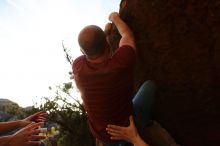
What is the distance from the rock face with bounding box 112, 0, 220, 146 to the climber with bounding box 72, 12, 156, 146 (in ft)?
2.63

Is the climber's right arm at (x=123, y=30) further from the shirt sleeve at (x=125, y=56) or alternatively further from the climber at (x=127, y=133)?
the climber at (x=127, y=133)

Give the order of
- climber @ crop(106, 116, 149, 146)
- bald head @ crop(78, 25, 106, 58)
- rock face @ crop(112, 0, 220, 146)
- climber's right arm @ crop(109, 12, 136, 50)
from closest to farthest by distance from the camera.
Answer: climber @ crop(106, 116, 149, 146) < bald head @ crop(78, 25, 106, 58) < climber's right arm @ crop(109, 12, 136, 50) < rock face @ crop(112, 0, 220, 146)

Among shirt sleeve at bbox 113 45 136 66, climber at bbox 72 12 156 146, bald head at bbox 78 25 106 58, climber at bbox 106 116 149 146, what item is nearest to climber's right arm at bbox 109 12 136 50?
climber at bbox 72 12 156 146

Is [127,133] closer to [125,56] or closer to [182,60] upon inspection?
[125,56]

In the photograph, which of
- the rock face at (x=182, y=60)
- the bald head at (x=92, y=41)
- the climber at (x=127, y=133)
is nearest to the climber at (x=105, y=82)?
the bald head at (x=92, y=41)

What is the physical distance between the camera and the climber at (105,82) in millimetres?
4383

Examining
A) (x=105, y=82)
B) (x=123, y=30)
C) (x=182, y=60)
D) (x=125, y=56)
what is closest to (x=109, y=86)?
(x=105, y=82)

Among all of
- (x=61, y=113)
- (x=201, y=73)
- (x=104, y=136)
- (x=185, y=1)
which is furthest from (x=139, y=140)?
(x=61, y=113)

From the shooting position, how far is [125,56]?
14.4 feet

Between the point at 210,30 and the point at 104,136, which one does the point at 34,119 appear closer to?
the point at 104,136

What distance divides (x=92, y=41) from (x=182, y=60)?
5.56 ft

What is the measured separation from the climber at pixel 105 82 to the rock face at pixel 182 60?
80 cm

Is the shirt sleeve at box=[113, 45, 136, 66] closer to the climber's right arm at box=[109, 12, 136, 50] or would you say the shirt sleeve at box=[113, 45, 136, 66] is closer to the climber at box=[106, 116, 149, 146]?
the climber's right arm at box=[109, 12, 136, 50]

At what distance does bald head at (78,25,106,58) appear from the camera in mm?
4359
